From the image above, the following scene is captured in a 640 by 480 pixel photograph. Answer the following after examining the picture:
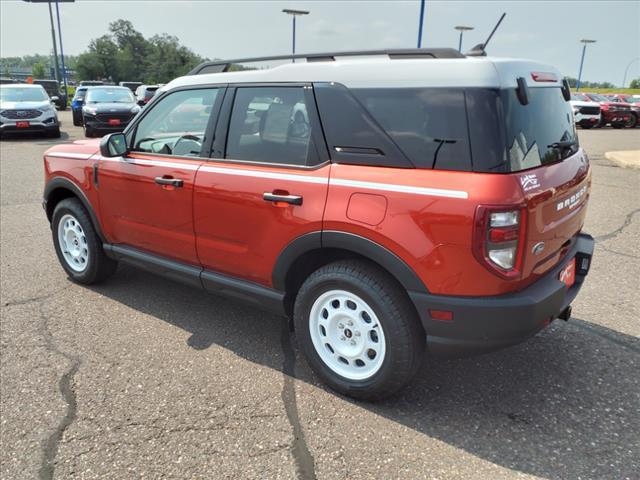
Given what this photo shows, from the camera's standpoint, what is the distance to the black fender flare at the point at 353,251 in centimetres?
251

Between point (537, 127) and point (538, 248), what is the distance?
626 millimetres

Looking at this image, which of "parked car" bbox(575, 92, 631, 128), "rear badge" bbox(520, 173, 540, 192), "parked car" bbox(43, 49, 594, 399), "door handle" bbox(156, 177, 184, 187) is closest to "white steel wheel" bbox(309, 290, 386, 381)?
"parked car" bbox(43, 49, 594, 399)

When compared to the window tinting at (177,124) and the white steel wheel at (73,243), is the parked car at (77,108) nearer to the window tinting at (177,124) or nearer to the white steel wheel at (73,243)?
the white steel wheel at (73,243)

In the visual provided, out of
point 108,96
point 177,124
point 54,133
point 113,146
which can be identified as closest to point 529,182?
point 177,124

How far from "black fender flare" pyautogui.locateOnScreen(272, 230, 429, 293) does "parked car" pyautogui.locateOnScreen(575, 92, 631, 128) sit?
24.4 meters

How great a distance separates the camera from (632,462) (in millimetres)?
2404

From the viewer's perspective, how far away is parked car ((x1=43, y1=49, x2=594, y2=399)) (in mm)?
2340

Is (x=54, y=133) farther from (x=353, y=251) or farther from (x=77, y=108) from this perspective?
A: (x=353, y=251)

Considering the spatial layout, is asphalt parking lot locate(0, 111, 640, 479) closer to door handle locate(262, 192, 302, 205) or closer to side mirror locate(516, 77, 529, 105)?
door handle locate(262, 192, 302, 205)

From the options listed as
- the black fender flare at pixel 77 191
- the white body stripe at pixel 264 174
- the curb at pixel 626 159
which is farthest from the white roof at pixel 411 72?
the curb at pixel 626 159

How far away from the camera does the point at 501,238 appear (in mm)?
2291

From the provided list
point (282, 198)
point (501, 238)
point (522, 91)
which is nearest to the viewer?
point (501, 238)

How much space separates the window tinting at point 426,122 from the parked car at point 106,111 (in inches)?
576

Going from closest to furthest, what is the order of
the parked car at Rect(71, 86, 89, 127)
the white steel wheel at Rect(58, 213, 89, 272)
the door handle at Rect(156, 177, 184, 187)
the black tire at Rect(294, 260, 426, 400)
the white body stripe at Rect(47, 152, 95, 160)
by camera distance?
the black tire at Rect(294, 260, 426, 400)
the door handle at Rect(156, 177, 184, 187)
the white body stripe at Rect(47, 152, 95, 160)
the white steel wheel at Rect(58, 213, 89, 272)
the parked car at Rect(71, 86, 89, 127)
